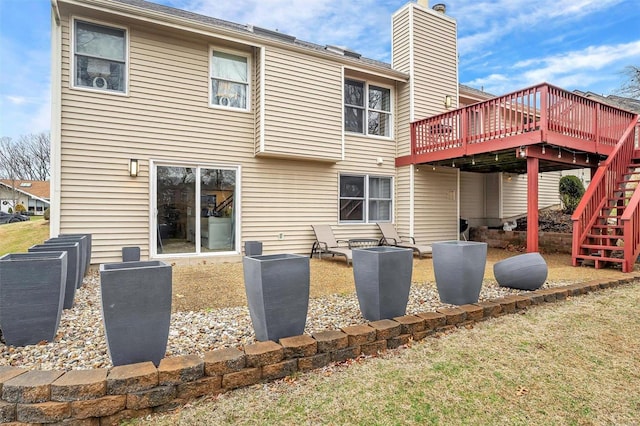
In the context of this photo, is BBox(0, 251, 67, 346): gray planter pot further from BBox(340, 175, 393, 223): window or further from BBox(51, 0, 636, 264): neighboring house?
BBox(340, 175, 393, 223): window

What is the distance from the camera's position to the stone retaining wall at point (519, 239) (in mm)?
9297

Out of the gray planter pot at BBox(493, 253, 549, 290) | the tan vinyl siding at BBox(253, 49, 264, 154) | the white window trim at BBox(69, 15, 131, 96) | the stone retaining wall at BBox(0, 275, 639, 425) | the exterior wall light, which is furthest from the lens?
the tan vinyl siding at BBox(253, 49, 264, 154)

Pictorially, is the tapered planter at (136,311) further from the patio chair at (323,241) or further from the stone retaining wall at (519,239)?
the stone retaining wall at (519,239)

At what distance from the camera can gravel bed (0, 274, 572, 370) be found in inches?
105

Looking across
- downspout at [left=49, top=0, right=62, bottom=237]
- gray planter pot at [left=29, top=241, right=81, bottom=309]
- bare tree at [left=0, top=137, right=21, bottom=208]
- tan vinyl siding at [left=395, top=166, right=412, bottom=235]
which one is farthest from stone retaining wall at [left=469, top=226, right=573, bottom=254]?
bare tree at [left=0, top=137, right=21, bottom=208]

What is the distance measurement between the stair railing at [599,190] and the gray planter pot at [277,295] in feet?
21.2

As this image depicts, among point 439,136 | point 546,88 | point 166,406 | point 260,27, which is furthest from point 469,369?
point 260,27

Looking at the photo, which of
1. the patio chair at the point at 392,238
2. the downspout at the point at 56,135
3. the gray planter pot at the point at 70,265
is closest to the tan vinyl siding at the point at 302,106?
the patio chair at the point at 392,238

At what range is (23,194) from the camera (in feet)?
129

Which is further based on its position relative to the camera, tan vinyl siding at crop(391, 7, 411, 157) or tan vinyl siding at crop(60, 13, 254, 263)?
tan vinyl siding at crop(391, 7, 411, 157)

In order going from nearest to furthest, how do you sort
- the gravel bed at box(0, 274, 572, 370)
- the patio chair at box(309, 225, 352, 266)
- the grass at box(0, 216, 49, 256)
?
the gravel bed at box(0, 274, 572, 370)
the patio chair at box(309, 225, 352, 266)
the grass at box(0, 216, 49, 256)

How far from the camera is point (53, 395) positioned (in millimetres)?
1951

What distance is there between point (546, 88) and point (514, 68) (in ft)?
68.0

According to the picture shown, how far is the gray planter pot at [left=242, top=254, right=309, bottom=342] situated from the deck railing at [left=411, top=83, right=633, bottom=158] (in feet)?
21.4
